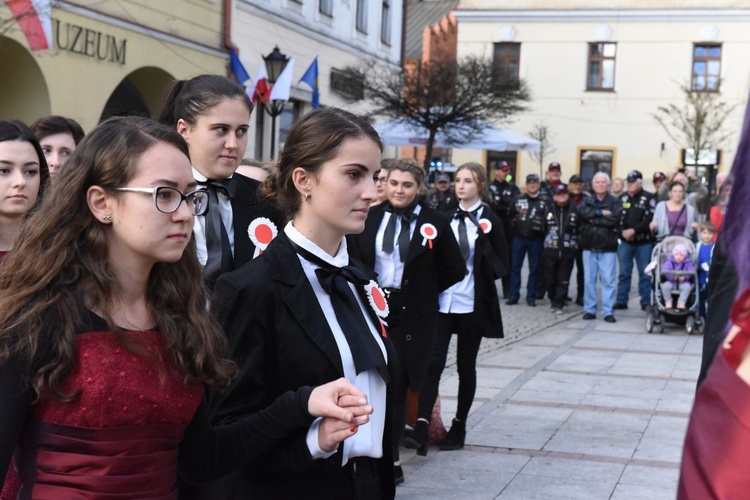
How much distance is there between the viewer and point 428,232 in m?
7.05

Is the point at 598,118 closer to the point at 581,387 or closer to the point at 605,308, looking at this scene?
the point at 605,308

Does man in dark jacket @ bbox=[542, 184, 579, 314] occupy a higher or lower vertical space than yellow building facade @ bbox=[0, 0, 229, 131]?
lower

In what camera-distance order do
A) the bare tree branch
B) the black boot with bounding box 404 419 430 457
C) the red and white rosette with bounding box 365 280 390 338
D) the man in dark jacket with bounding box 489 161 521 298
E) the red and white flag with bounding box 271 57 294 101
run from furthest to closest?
the bare tree branch, the man in dark jacket with bounding box 489 161 521 298, the red and white flag with bounding box 271 57 294 101, the black boot with bounding box 404 419 430 457, the red and white rosette with bounding box 365 280 390 338

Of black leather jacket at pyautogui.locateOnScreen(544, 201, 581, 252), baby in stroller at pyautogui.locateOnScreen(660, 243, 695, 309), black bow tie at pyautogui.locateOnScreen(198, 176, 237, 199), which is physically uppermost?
black bow tie at pyautogui.locateOnScreen(198, 176, 237, 199)

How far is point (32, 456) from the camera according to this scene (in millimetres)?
2459

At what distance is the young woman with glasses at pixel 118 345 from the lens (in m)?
2.43

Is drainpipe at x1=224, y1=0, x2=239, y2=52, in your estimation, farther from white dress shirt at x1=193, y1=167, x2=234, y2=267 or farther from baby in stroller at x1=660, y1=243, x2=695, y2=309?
white dress shirt at x1=193, y1=167, x2=234, y2=267

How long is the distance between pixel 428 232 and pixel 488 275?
111 cm

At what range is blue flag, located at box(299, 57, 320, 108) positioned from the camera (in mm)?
21703

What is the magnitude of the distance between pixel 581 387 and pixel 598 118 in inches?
1301

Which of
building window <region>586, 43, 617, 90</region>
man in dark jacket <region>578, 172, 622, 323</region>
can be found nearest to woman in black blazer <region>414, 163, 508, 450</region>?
man in dark jacket <region>578, 172, 622, 323</region>

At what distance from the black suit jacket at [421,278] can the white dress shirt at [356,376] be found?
11.5 ft

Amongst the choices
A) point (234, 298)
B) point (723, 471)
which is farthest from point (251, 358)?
point (723, 471)

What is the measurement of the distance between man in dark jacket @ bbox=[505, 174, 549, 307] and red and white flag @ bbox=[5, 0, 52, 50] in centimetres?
728
